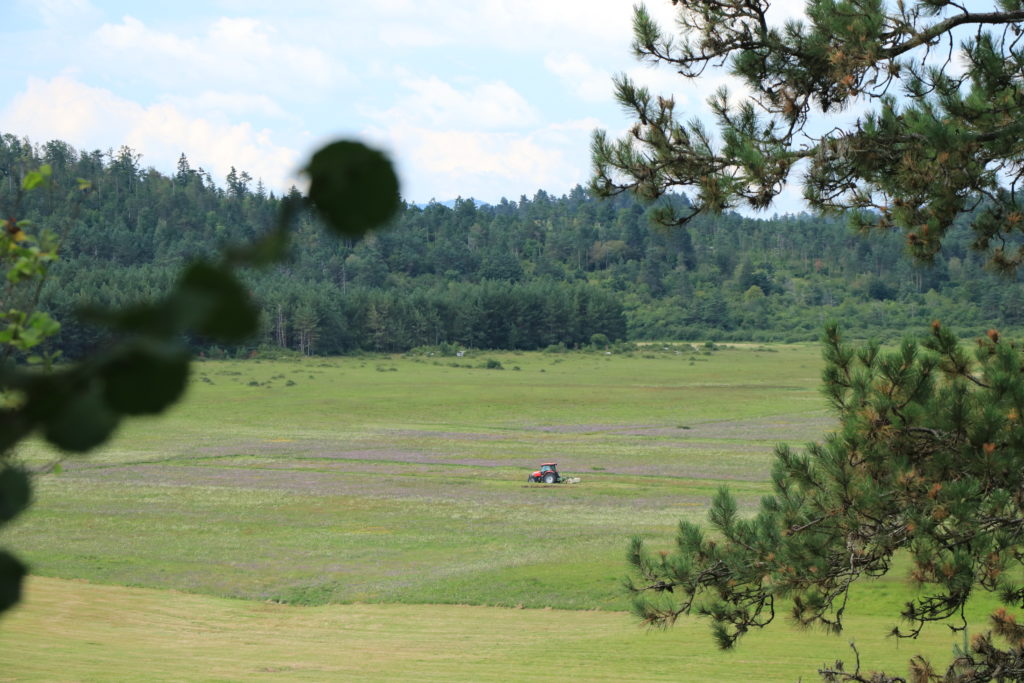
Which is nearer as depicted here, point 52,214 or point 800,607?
point 52,214

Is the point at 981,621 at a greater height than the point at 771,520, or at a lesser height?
lesser

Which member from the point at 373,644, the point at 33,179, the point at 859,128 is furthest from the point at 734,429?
the point at 33,179

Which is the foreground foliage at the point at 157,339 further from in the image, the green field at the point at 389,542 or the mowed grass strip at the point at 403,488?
the mowed grass strip at the point at 403,488

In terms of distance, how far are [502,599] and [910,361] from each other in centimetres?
1379

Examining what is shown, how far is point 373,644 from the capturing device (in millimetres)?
15398

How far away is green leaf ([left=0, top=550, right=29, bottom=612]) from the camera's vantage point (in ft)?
2.16

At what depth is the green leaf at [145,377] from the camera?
0.47 metres

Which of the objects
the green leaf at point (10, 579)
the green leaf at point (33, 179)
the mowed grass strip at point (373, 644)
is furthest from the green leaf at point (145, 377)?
the mowed grass strip at point (373, 644)

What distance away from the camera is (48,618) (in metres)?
16.3

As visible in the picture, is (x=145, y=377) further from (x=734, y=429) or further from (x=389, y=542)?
(x=734, y=429)

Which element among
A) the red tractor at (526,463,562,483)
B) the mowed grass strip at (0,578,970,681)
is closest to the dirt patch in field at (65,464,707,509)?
the red tractor at (526,463,562,483)

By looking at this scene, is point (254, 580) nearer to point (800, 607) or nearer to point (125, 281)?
point (800, 607)

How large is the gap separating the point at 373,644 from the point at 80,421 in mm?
15592

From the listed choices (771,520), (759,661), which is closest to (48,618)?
(759,661)
